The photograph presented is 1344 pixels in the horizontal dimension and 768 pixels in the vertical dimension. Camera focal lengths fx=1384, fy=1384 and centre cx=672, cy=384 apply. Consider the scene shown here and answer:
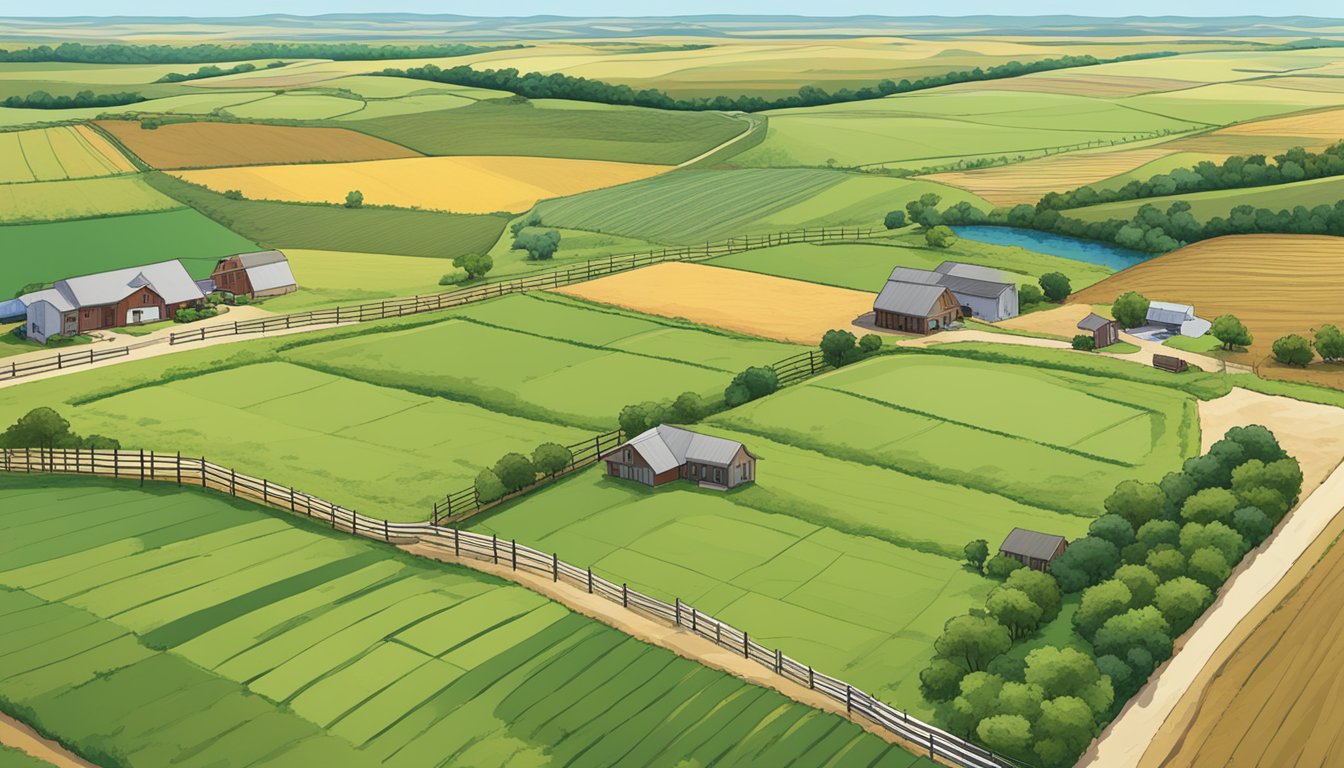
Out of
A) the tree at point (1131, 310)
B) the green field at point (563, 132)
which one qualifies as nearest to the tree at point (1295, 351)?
the tree at point (1131, 310)

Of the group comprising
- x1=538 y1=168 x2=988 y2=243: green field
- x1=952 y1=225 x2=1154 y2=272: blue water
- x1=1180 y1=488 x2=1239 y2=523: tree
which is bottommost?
x1=952 y1=225 x2=1154 y2=272: blue water

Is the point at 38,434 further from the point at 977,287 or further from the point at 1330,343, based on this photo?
the point at 1330,343

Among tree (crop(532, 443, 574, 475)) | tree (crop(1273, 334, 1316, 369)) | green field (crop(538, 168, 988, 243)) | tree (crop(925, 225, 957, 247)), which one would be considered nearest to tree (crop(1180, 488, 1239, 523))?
tree (crop(532, 443, 574, 475))

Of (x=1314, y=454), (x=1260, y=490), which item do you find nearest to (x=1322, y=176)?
(x=1314, y=454)

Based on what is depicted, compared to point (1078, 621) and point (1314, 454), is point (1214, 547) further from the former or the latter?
point (1314, 454)

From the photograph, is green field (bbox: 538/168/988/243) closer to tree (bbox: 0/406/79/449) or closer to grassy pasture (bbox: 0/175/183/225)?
grassy pasture (bbox: 0/175/183/225)

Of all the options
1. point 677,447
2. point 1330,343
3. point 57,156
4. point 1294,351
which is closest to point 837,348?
point 677,447

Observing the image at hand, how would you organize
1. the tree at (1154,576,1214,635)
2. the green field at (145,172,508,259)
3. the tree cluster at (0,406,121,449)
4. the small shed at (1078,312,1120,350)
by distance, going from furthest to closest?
1. the green field at (145,172,508,259)
2. the small shed at (1078,312,1120,350)
3. the tree cluster at (0,406,121,449)
4. the tree at (1154,576,1214,635)
